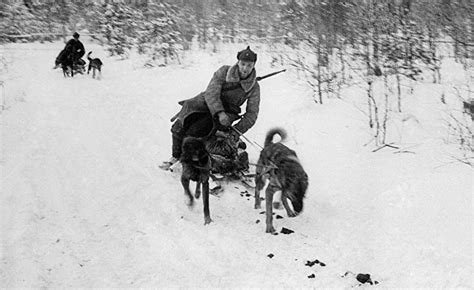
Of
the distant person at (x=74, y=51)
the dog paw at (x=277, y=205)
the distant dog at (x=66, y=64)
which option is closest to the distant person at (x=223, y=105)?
the dog paw at (x=277, y=205)

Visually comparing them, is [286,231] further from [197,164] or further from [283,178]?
[197,164]

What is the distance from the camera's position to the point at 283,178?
447cm

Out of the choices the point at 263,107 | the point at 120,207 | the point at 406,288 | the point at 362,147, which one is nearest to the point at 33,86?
the point at 263,107

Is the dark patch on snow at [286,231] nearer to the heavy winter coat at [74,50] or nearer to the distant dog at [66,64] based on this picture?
the distant dog at [66,64]

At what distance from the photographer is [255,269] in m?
3.65

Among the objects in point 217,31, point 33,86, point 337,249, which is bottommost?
point 337,249

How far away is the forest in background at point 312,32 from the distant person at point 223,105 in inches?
79.5

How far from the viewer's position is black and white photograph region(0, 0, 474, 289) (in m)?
3.59

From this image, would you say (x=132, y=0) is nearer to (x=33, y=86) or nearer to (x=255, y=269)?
(x=33, y=86)

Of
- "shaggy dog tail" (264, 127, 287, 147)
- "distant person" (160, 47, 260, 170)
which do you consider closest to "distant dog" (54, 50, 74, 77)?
"distant person" (160, 47, 260, 170)

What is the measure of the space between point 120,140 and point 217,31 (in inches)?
486

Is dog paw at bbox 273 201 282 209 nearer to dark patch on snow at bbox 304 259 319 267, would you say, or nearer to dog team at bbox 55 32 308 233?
dog team at bbox 55 32 308 233

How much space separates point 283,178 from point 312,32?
7.07m

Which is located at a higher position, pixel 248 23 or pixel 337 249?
pixel 248 23
